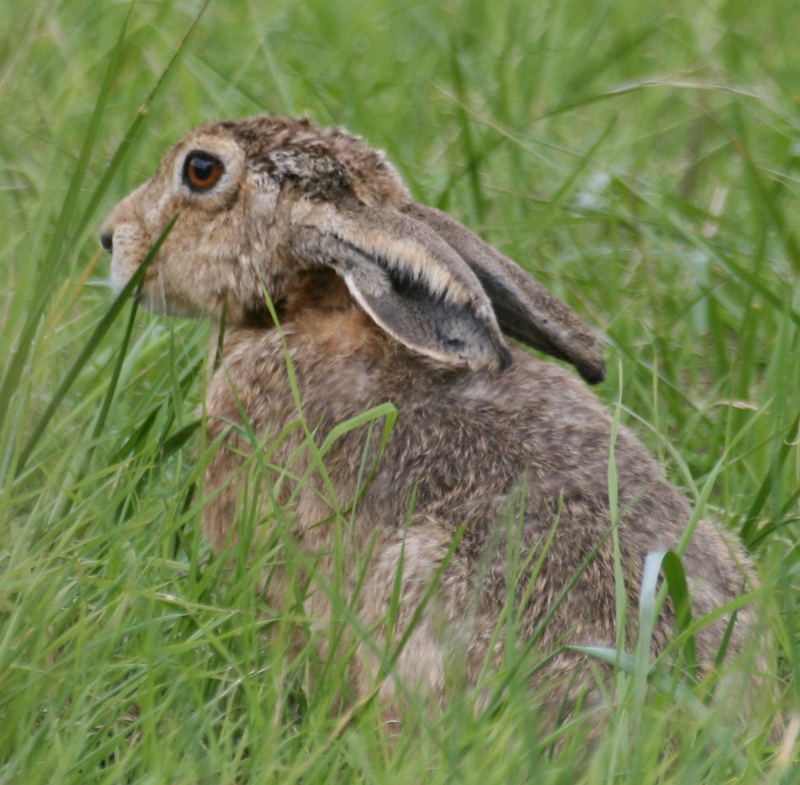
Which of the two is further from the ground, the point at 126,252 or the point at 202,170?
the point at 202,170

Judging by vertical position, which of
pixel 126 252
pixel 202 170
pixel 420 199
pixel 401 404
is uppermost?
pixel 202 170

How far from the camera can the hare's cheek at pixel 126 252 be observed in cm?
471

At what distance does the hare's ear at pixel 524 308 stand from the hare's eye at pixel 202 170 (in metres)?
0.52

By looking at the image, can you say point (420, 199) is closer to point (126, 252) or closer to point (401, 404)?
point (126, 252)

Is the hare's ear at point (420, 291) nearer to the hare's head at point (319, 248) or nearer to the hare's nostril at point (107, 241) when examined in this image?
the hare's head at point (319, 248)

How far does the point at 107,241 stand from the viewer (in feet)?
15.9

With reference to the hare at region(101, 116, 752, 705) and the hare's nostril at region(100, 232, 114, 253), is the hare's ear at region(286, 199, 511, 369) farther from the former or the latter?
the hare's nostril at region(100, 232, 114, 253)

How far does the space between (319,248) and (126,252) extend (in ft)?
2.12

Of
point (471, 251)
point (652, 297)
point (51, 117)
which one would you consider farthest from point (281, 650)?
point (51, 117)

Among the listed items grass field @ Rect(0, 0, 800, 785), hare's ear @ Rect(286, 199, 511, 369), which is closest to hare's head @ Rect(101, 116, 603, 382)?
hare's ear @ Rect(286, 199, 511, 369)

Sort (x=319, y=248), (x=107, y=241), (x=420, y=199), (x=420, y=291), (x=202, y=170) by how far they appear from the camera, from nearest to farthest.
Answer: (x=420, y=291), (x=319, y=248), (x=202, y=170), (x=107, y=241), (x=420, y=199)

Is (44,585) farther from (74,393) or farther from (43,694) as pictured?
(74,393)

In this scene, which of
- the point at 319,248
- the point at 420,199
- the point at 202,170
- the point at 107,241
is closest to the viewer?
the point at 319,248

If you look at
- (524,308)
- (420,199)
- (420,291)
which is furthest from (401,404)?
(420,199)
